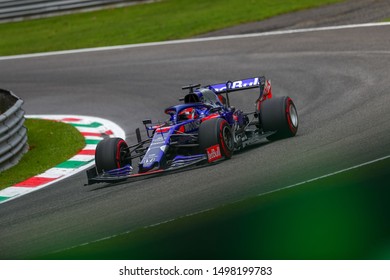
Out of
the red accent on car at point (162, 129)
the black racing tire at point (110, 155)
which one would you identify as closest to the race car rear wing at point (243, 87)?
the red accent on car at point (162, 129)

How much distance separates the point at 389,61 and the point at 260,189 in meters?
8.31

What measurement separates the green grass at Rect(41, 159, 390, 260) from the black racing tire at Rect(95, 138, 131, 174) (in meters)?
2.86

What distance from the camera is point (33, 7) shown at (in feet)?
103

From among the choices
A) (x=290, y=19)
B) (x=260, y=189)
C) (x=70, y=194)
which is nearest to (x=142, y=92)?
(x=290, y=19)

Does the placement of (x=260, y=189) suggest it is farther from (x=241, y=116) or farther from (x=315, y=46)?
(x=315, y=46)

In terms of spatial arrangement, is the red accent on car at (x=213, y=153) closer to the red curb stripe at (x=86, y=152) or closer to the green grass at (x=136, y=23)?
the red curb stripe at (x=86, y=152)

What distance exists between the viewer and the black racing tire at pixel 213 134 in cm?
1157

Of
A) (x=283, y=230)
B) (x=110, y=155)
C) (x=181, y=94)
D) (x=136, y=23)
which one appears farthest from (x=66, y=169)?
(x=136, y=23)

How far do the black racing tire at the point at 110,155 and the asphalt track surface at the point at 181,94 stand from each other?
1.03 ft

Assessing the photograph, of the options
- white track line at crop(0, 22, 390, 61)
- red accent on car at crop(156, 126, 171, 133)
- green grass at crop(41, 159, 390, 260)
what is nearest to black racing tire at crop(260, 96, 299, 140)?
red accent on car at crop(156, 126, 171, 133)

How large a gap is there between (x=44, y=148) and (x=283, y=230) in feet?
25.9

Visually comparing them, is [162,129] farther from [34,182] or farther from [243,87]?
[34,182]

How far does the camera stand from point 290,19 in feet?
77.4

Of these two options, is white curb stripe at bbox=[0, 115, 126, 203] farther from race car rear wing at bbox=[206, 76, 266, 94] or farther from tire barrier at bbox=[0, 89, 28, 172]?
race car rear wing at bbox=[206, 76, 266, 94]
